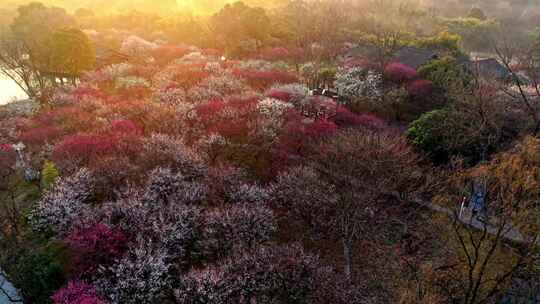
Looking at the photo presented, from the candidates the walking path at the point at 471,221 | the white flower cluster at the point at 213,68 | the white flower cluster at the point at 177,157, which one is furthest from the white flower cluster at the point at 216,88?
the walking path at the point at 471,221

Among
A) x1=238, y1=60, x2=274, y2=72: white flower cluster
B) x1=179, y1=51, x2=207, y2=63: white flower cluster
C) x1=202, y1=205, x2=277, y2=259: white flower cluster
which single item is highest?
x1=179, y1=51, x2=207, y2=63: white flower cluster

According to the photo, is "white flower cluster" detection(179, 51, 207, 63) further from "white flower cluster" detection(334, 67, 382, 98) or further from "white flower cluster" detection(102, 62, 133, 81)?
"white flower cluster" detection(334, 67, 382, 98)

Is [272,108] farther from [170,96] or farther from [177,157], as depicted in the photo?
[170,96]

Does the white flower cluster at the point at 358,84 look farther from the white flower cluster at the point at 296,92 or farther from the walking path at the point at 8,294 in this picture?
the walking path at the point at 8,294

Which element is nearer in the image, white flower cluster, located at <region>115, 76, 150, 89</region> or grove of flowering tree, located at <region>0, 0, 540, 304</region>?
grove of flowering tree, located at <region>0, 0, 540, 304</region>

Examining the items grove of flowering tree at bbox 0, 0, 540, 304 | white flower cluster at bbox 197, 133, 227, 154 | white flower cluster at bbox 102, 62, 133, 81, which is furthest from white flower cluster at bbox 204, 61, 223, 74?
white flower cluster at bbox 197, 133, 227, 154
